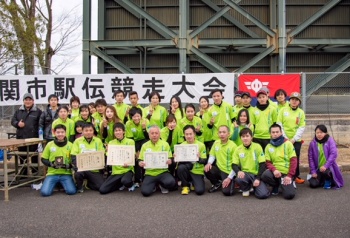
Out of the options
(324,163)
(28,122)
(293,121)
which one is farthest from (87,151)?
(324,163)

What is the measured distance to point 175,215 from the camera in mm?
5141

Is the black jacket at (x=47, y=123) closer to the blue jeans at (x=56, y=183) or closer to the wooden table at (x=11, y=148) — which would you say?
the wooden table at (x=11, y=148)

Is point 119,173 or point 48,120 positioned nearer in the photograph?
point 119,173

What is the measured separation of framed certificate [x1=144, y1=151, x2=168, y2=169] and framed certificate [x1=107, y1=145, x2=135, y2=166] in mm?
291

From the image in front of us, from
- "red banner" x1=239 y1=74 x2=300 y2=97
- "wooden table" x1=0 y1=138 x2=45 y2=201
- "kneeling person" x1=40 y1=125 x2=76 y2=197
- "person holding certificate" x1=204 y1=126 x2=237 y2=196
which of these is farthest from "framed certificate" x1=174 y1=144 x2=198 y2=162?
"red banner" x1=239 y1=74 x2=300 y2=97

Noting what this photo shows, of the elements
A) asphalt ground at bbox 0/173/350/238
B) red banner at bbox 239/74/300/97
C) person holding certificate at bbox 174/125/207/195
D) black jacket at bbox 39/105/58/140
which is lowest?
asphalt ground at bbox 0/173/350/238

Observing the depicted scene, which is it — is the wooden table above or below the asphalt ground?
above

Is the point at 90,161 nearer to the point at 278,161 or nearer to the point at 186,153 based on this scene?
A: the point at 186,153

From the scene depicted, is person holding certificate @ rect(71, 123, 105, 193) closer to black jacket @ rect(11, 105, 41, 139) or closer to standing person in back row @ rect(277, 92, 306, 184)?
black jacket @ rect(11, 105, 41, 139)

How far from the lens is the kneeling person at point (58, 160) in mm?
A: 6617

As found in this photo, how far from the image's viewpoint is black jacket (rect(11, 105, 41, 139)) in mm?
7742

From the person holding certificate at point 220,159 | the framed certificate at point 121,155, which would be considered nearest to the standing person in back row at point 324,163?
the person holding certificate at point 220,159

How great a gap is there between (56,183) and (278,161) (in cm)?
400

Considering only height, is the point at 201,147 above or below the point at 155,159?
above
